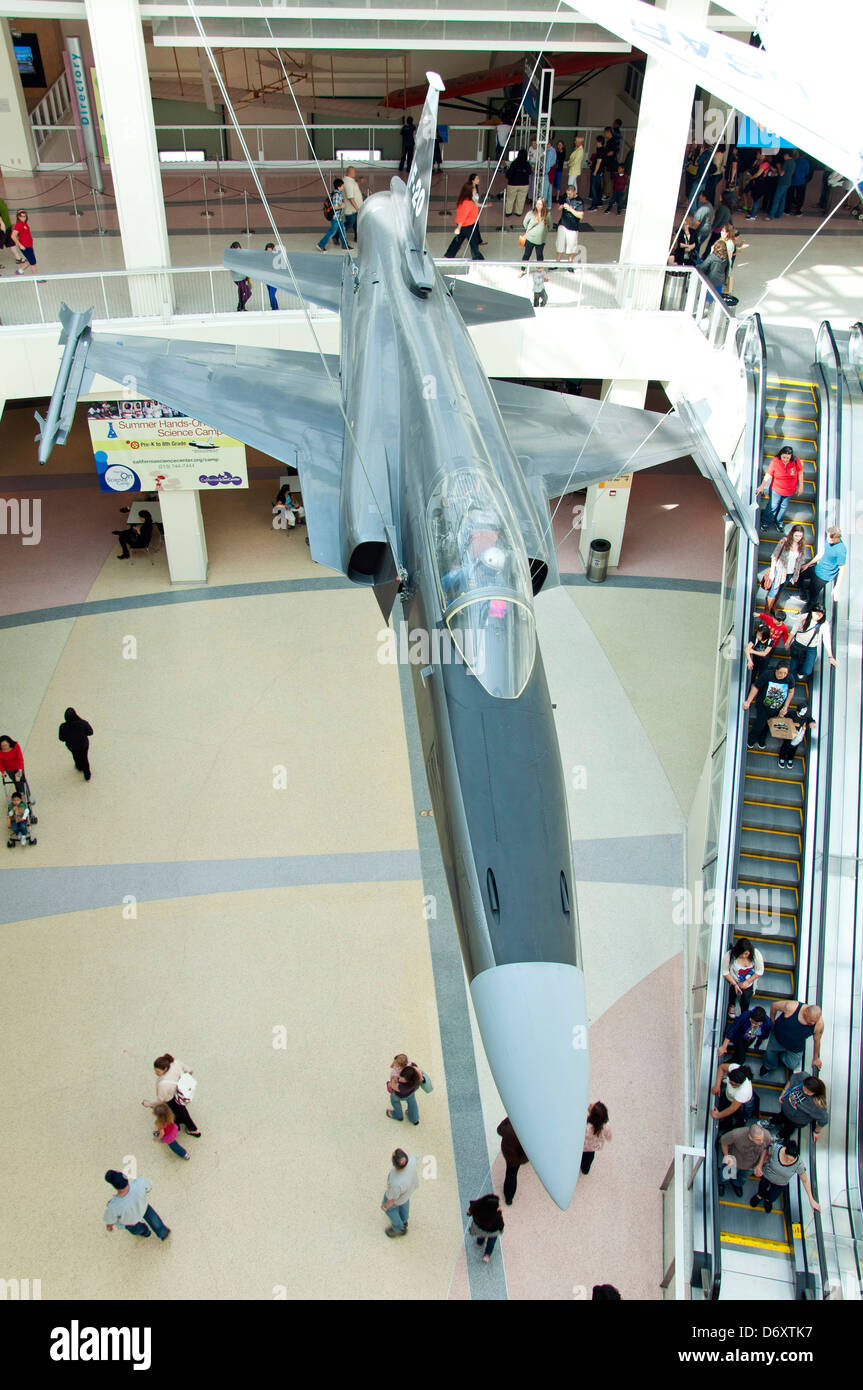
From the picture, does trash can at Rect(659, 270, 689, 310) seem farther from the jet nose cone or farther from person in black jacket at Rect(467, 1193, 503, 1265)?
person in black jacket at Rect(467, 1193, 503, 1265)

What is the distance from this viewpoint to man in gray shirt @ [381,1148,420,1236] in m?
8.82

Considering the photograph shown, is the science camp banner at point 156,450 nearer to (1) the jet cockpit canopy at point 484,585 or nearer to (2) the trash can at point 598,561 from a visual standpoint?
(2) the trash can at point 598,561

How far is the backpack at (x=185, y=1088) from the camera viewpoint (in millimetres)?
9500

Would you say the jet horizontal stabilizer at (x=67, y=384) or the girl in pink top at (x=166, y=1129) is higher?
the jet horizontal stabilizer at (x=67, y=384)

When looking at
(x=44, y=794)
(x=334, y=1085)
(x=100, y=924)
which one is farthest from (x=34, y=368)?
(x=334, y=1085)

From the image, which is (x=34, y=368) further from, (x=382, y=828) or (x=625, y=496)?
(x=625, y=496)

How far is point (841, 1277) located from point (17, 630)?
48.9 feet

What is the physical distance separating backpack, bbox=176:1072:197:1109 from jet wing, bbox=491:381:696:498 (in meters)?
7.27

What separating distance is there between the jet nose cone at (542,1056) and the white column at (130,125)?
13107mm

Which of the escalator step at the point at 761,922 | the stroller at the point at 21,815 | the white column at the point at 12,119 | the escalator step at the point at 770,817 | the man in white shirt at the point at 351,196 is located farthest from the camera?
the white column at the point at 12,119

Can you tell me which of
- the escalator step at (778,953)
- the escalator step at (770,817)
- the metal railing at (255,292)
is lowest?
the escalator step at (778,953)

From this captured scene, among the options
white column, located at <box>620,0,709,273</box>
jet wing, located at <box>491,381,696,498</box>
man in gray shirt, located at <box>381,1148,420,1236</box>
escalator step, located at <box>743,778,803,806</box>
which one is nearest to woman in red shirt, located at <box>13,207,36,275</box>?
jet wing, located at <box>491,381,696,498</box>

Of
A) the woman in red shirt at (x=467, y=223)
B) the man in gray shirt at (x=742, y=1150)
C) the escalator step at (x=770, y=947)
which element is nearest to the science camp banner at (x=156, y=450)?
the woman in red shirt at (x=467, y=223)

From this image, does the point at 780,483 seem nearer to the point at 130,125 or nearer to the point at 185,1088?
the point at 185,1088
